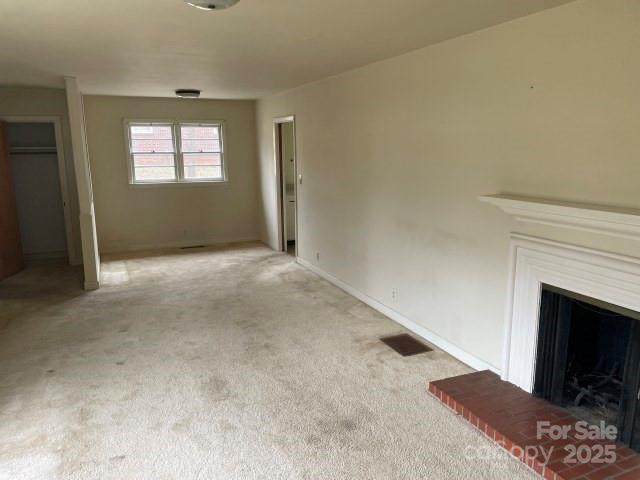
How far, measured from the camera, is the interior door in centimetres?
584

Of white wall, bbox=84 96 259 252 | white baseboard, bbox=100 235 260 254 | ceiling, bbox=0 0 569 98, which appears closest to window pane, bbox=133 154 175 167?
white wall, bbox=84 96 259 252

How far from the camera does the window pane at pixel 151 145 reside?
23.9 feet

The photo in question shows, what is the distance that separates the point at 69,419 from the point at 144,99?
18.1 feet

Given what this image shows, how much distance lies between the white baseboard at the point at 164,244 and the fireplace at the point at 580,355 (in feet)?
19.6

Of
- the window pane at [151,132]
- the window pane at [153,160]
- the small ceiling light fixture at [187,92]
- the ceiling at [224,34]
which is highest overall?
the small ceiling light fixture at [187,92]

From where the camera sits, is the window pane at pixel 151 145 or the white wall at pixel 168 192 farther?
the window pane at pixel 151 145

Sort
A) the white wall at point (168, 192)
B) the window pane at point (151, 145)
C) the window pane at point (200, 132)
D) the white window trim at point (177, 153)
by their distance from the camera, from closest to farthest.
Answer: the white wall at point (168, 192) → the white window trim at point (177, 153) → the window pane at point (151, 145) → the window pane at point (200, 132)

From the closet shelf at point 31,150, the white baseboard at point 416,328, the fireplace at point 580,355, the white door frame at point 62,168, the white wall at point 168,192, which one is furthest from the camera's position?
the white wall at point 168,192

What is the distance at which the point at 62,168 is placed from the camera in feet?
21.1

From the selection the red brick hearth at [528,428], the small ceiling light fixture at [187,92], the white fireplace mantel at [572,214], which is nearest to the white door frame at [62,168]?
the small ceiling light fixture at [187,92]

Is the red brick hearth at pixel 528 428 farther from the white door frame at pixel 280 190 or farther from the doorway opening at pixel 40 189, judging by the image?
the doorway opening at pixel 40 189

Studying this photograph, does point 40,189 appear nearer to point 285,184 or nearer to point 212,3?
point 285,184

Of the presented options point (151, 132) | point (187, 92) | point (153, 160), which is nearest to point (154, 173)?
Result: point (153, 160)

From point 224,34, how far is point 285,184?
4218mm
